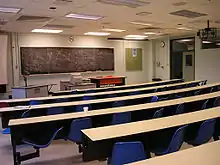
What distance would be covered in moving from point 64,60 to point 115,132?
350 inches

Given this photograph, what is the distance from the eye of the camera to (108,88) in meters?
7.05

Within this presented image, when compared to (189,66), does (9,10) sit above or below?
above

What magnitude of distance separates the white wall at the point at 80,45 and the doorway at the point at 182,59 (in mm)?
1305

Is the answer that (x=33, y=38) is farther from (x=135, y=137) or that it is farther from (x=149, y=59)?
(x=135, y=137)

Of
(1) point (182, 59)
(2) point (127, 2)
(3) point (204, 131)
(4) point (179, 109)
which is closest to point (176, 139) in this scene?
(3) point (204, 131)

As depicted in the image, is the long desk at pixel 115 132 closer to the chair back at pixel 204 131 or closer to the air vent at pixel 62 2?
the chair back at pixel 204 131

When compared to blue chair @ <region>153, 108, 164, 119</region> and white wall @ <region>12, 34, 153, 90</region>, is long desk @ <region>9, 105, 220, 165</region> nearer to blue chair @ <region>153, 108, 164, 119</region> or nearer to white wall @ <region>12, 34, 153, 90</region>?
blue chair @ <region>153, 108, 164, 119</region>

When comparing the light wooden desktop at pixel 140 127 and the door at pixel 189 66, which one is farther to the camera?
the door at pixel 189 66

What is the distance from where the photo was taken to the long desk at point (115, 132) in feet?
7.70

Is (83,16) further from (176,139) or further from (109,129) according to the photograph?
(176,139)

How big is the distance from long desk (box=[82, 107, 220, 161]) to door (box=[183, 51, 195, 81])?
10126 mm

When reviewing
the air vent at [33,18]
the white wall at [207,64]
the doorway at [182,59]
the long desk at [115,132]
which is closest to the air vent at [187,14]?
the air vent at [33,18]

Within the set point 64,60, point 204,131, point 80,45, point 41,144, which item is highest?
point 80,45

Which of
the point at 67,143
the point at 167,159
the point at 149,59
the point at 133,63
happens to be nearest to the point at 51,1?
the point at 67,143
